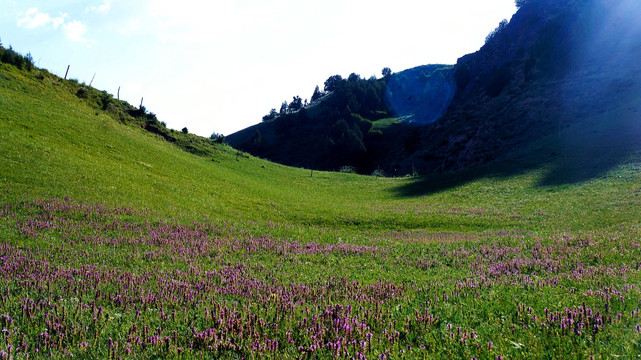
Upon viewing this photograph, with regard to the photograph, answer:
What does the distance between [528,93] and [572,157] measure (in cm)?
6161

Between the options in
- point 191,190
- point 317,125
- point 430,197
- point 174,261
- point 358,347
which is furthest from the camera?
point 317,125

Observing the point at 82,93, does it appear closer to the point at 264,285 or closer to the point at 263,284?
the point at 263,284

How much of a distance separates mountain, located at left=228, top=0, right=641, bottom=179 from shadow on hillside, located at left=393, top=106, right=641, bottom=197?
22.9 inches

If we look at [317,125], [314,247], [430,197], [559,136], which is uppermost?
[317,125]

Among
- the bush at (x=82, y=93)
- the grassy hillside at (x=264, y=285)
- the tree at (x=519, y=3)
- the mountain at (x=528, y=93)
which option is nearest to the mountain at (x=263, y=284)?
the grassy hillside at (x=264, y=285)

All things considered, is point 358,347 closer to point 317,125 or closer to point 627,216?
point 627,216

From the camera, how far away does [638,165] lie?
39.0 metres

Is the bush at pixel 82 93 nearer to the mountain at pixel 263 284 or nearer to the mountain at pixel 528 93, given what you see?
the mountain at pixel 263 284

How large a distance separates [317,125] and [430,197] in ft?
512

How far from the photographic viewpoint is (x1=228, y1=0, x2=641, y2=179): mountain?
79625mm

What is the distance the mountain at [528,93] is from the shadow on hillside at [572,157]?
0.58m

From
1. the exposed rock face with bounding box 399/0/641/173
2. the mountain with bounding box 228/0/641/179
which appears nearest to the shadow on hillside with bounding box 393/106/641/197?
the mountain with bounding box 228/0/641/179

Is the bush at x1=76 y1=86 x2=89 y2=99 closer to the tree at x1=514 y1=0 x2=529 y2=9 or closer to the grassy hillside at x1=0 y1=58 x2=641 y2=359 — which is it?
the grassy hillside at x1=0 y1=58 x2=641 y2=359

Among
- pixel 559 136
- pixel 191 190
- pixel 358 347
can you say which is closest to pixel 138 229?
pixel 358 347
